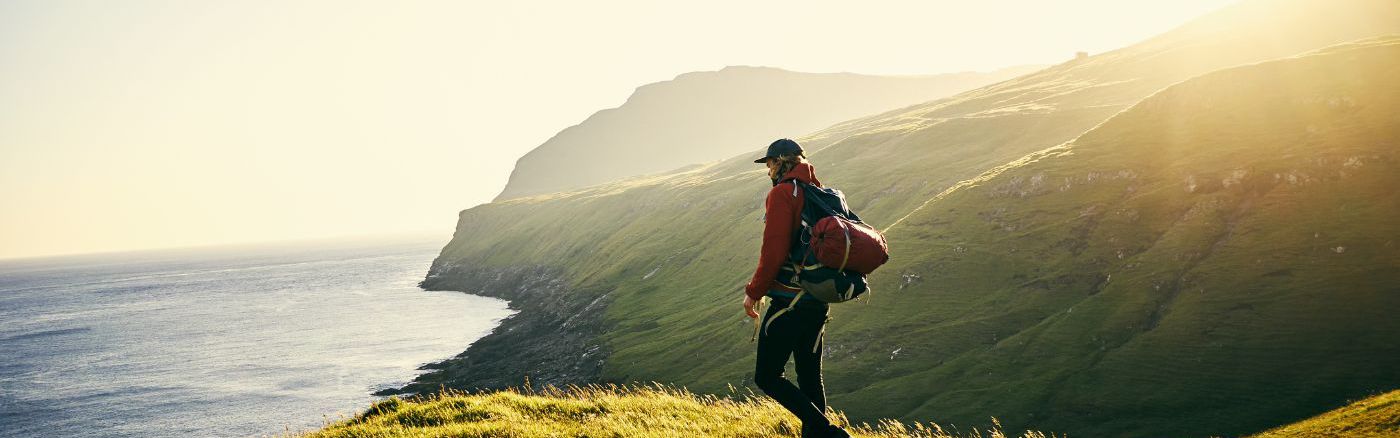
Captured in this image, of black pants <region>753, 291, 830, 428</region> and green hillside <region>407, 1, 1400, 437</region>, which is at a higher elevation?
black pants <region>753, 291, 830, 428</region>

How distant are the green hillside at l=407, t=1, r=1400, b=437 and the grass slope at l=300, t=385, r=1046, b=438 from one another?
114ft

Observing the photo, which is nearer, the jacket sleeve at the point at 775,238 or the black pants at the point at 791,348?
the jacket sleeve at the point at 775,238

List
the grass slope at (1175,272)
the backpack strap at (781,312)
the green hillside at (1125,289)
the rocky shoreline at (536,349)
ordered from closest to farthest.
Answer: the backpack strap at (781,312) < the grass slope at (1175,272) < the green hillside at (1125,289) < the rocky shoreline at (536,349)

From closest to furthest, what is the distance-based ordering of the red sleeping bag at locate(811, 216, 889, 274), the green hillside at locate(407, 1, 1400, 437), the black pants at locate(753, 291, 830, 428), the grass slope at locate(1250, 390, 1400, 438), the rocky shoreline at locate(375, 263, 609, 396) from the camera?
1. the red sleeping bag at locate(811, 216, 889, 274)
2. the black pants at locate(753, 291, 830, 428)
3. the grass slope at locate(1250, 390, 1400, 438)
4. the green hillside at locate(407, 1, 1400, 437)
5. the rocky shoreline at locate(375, 263, 609, 396)

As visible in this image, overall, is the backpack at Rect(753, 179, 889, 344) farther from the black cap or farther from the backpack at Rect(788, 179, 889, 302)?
the black cap

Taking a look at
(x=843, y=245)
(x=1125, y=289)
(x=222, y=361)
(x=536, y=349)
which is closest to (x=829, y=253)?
(x=843, y=245)

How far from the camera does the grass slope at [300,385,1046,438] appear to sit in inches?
381

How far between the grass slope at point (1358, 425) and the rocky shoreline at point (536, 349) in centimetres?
5706

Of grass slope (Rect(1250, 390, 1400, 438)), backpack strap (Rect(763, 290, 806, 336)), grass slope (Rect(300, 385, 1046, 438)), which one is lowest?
grass slope (Rect(1250, 390, 1400, 438))

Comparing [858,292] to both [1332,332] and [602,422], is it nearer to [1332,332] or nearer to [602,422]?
[602,422]

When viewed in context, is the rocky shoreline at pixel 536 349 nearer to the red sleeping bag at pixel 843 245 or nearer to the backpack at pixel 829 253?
the backpack at pixel 829 253

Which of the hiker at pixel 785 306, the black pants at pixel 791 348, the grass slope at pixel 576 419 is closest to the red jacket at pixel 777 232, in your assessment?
the hiker at pixel 785 306

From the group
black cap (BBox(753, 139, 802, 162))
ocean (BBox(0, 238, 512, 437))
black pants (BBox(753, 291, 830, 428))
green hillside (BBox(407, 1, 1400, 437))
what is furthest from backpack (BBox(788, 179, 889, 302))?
ocean (BBox(0, 238, 512, 437))

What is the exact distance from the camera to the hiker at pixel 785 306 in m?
7.99
